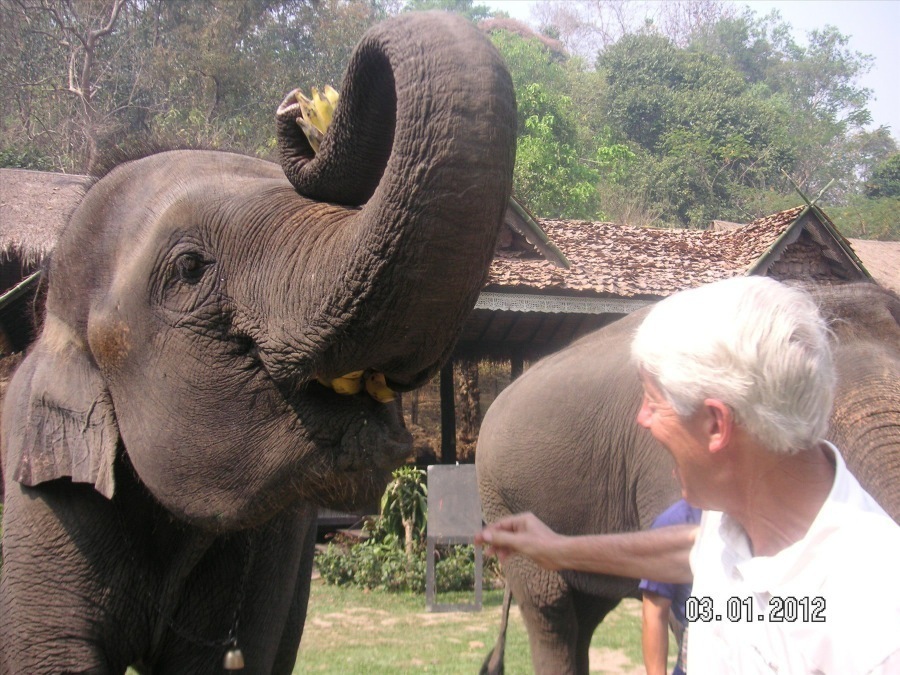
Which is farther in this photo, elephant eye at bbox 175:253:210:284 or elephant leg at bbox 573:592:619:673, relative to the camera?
elephant leg at bbox 573:592:619:673

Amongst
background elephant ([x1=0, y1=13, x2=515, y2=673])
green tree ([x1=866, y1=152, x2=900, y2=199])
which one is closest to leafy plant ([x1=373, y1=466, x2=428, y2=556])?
background elephant ([x1=0, y1=13, x2=515, y2=673])

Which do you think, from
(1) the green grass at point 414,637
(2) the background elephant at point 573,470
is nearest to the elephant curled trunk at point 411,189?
(2) the background elephant at point 573,470

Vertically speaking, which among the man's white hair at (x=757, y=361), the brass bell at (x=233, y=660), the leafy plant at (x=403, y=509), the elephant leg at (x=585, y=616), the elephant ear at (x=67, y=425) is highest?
the man's white hair at (x=757, y=361)

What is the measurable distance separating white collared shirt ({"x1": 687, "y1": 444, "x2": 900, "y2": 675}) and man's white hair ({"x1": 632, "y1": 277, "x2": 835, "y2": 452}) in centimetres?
15

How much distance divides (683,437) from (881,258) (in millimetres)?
19025

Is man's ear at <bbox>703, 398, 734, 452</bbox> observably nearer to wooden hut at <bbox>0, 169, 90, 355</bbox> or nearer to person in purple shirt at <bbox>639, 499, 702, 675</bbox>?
person in purple shirt at <bbox>639, 499, 702, 675</bbox>

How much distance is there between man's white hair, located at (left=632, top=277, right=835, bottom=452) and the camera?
1563 mm

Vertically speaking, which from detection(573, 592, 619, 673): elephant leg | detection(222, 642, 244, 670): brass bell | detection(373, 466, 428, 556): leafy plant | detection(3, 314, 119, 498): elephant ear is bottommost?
detection(373, 466, 428, 556): leafy plant

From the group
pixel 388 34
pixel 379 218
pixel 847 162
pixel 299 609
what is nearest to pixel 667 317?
pixel 379 218

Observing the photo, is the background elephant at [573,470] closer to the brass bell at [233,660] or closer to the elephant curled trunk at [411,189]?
the brass bell at [233,660]

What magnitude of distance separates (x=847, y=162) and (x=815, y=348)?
48.7 meters

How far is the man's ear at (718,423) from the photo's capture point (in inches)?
63.8

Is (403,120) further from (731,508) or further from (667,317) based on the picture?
(731,508)

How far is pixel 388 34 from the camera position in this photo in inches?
75.1
